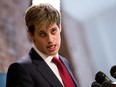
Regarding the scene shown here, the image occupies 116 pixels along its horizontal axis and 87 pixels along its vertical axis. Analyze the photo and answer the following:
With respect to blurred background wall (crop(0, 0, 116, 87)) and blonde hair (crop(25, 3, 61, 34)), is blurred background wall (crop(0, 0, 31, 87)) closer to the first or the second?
blurred background wall (crop(0, 0, 116, 87))

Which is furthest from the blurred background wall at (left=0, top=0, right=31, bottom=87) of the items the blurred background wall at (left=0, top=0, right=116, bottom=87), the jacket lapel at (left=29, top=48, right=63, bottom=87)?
the jacket lapel at (left=29, top=48, right=63, bottom=87)

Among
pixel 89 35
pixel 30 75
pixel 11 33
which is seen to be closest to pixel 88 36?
pixel 89 35

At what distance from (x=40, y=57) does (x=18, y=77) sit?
19 centimetres

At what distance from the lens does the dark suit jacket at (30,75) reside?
1.31 meters

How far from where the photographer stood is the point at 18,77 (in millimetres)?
1310

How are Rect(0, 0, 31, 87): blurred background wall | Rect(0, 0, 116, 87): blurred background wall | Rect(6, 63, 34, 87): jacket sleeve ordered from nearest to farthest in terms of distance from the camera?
Rect(6, 63, 34, 87): jacket sleeve → Rect(0, 0, 31, 87): blurred background wall → Rect(0, 0, 116, 87): blurred background wall

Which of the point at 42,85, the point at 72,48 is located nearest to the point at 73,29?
the point at 72,48

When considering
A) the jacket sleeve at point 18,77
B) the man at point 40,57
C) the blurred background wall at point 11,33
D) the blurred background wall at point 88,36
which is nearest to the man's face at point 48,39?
the man at point 40,57

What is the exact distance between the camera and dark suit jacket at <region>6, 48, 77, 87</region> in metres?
1.31

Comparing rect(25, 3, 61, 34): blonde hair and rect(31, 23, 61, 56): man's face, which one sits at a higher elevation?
rect(25, 3, 61, 34): blonde hair

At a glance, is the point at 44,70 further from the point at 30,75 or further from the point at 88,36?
the point at 88,36

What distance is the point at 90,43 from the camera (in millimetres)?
2570

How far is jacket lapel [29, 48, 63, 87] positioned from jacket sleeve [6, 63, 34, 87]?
0.09 meters

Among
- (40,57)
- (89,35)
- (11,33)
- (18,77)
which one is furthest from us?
(89,35)
